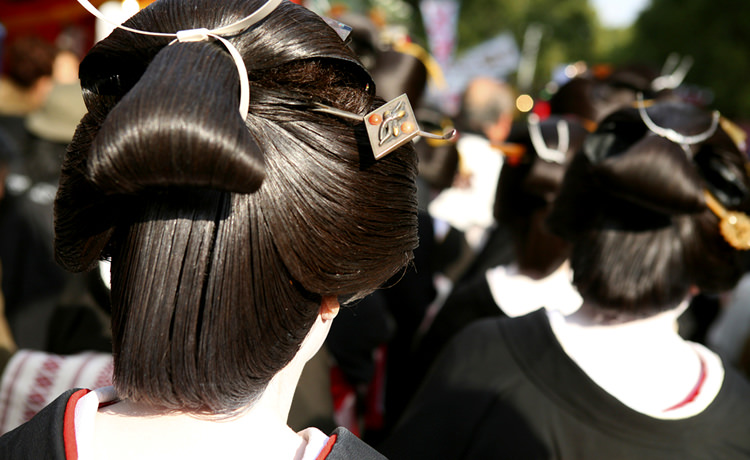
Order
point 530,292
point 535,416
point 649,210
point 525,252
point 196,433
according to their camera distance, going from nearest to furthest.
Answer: point 196,433, point 535,416, point 649,210, point 530,292, point 525,252

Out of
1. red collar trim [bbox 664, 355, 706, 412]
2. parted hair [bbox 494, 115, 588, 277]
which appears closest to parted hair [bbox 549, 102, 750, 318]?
red collar trim [bbox 664, 355, 706, 412]

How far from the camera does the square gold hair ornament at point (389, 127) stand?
102cm

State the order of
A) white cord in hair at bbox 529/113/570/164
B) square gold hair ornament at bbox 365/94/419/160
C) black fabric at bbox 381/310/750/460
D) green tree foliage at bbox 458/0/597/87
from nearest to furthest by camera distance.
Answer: square gold hair ornament at bbox 365/94/419/160 < black fabric at bbox 381/310/750/460 < white cord in hair at bbox 529/113/570/164 < green tree foliage at bbox 458/0/597/87

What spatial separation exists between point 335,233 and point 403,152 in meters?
0.19

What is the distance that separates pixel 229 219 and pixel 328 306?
248 millimetres

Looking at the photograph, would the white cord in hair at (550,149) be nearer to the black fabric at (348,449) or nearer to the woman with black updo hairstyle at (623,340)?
the woman with black updo hairstyle at (623,340)

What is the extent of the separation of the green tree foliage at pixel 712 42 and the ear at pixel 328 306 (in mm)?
16644

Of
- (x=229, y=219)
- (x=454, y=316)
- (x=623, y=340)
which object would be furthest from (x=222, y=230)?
(x=454, y=316)

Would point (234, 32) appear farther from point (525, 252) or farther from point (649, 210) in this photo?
point (525, 252)

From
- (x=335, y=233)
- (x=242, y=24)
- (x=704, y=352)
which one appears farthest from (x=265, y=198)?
(x=704, y=352)

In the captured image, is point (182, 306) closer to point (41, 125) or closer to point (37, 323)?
point (37, 323)

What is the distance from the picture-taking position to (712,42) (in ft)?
58.6

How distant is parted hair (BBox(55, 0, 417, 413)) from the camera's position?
37.0 inches

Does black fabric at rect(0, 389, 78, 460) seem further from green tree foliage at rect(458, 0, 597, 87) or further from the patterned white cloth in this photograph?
green tree foliage at rect(458, 0, 597, 87)
